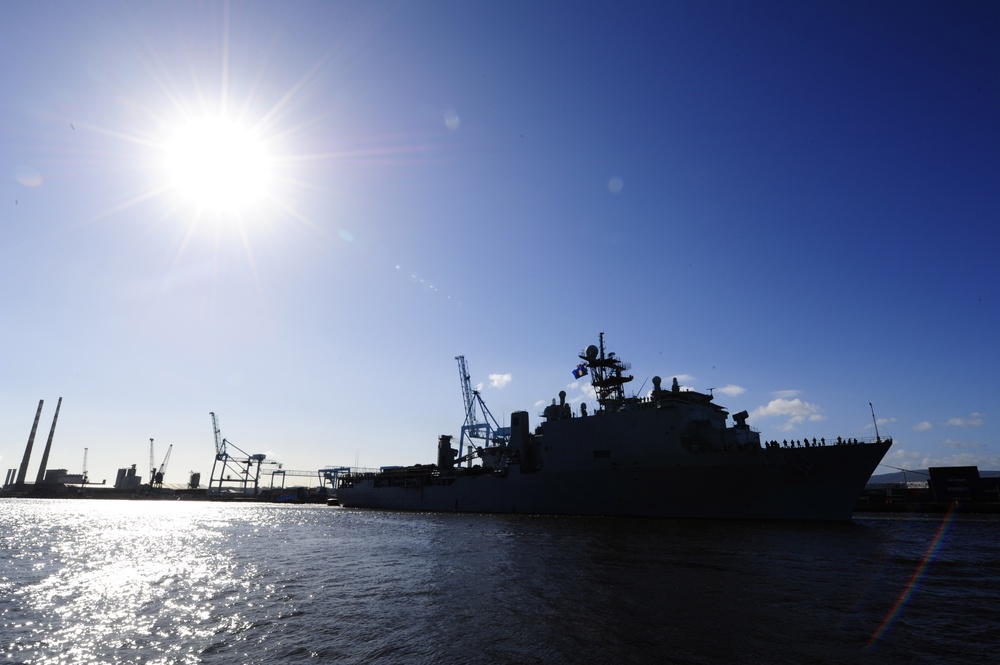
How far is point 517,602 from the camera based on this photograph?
39.3 feet

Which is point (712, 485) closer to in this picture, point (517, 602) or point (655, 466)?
point (655, 466)

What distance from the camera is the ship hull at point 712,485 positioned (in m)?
29.1

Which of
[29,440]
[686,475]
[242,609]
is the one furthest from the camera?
[29,440]

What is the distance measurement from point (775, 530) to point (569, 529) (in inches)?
462

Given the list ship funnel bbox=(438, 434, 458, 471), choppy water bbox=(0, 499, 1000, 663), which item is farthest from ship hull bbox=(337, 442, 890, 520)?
ship funnel bbox=(438, 434, 458, 471)

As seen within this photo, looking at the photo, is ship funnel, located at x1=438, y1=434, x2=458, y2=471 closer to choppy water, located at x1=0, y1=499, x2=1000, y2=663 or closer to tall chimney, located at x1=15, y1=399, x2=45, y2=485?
choppy water, located at x1=0, y1=499, x2=1000, y2=663

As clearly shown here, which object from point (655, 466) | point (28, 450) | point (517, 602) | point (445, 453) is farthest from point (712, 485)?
point (28, 450)

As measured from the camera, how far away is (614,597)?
39.8 feet

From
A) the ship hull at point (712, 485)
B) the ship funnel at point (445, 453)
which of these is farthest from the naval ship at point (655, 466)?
the ship funnel at point (445, 453)

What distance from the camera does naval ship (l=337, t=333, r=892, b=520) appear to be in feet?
96.9

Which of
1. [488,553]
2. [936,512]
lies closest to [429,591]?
[488,553]

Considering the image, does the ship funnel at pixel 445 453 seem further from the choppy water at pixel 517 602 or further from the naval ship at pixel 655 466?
the choppy water at pixel 517 602

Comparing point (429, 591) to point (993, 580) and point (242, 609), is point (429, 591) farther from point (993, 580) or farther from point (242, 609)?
point (993, 580)

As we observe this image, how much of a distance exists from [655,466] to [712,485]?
389 centimetres
